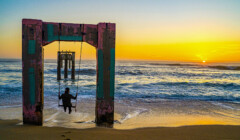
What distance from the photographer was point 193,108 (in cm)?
1029

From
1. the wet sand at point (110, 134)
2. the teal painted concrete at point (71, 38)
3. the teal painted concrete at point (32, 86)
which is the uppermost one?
the teal painted concrete at point (71, 38)

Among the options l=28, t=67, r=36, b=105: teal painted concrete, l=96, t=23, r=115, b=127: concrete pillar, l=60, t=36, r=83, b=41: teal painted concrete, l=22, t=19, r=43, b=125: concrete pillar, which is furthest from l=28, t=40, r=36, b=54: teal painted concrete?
l=96, t=23, r=115, b=127: concrete pillar

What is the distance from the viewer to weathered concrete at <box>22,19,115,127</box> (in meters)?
5.81

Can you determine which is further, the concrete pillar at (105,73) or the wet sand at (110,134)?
the concrete pillar at (105,73)

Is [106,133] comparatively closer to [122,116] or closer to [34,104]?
[34,104]

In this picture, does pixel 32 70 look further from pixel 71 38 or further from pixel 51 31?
pixel 71 38

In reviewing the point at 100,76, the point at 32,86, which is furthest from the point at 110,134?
the point at 32,86

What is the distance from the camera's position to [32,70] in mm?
5891

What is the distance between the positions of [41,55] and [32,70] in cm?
49

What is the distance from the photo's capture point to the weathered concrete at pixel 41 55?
19.1ft

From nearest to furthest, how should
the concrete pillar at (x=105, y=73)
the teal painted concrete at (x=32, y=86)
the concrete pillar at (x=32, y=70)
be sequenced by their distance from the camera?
the concrete pillar at (x=32, y=70) < the teal painted concrete at (x=32, y=86) < the concrete pillar at (x=105, y=73)

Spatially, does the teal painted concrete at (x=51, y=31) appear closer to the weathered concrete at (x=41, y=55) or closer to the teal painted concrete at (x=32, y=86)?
the weathered concrete at (x=41, y=55)

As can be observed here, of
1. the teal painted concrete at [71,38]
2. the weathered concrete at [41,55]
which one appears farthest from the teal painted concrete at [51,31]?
the teal painted concrete at [71,38]

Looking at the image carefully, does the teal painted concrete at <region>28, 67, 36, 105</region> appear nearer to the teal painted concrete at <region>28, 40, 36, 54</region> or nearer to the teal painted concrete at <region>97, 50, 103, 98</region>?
the teal painted concrete at <region>28, 40, 36, 54</region>
